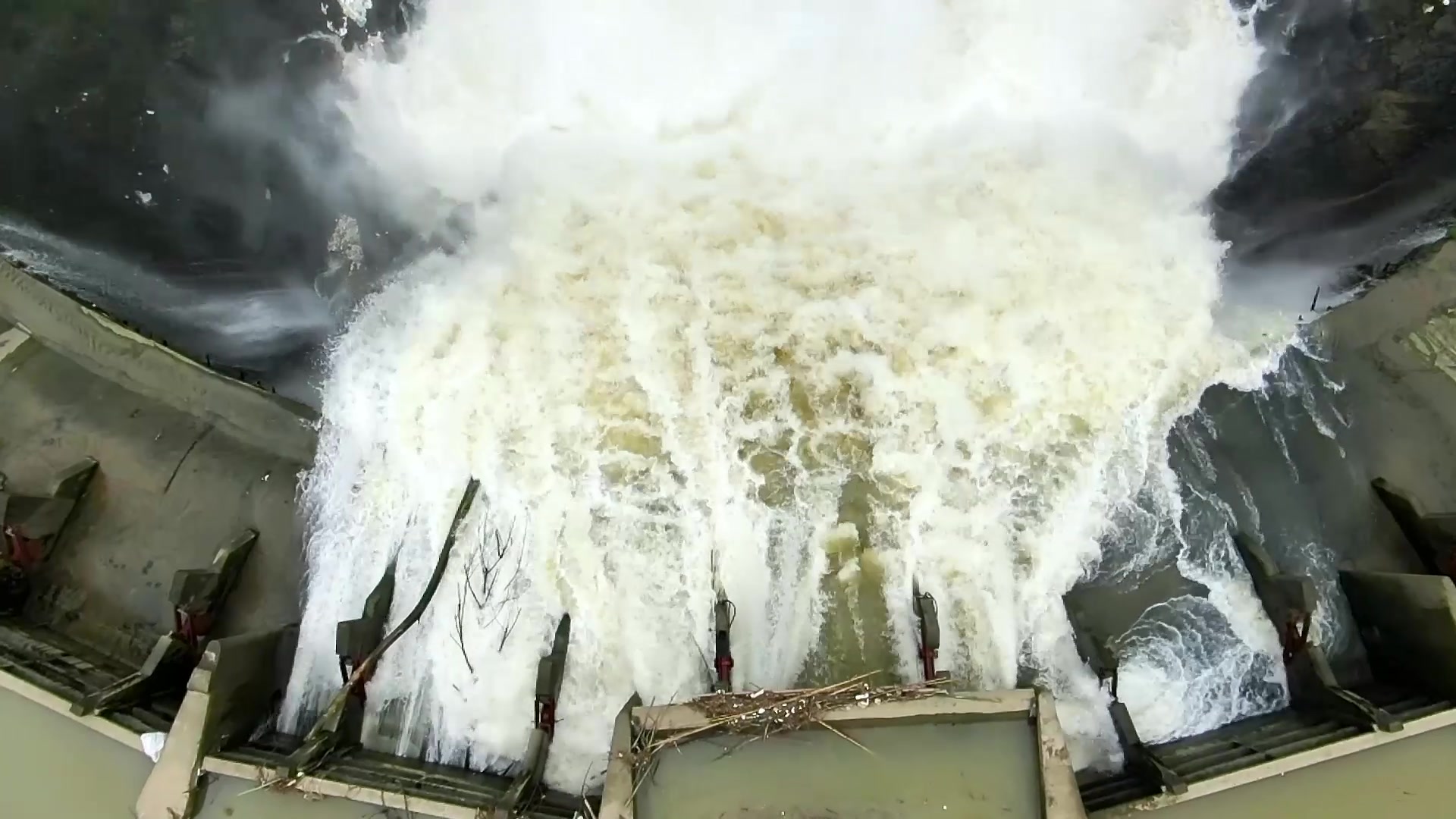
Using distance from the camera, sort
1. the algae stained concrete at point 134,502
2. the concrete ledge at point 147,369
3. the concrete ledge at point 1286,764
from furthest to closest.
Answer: the concrete ledge at point 147,369
the algae stained concrete at point 134,502
the concrete ledge at point 1286,764

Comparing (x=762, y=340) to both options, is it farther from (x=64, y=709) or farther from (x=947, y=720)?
(x=64, y=709)

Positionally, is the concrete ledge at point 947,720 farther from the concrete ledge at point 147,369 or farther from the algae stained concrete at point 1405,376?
the algae stained concrete at point 1405,376

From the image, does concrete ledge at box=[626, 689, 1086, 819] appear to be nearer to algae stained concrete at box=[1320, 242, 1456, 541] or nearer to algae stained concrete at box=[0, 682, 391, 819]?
algae stained concrete at box=[0, 682, 391, 819]

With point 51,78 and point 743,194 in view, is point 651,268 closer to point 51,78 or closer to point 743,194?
point 743,194

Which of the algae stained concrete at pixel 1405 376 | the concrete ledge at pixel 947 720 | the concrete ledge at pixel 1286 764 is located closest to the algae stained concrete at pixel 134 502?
the concrete ledge at pixel 947 720

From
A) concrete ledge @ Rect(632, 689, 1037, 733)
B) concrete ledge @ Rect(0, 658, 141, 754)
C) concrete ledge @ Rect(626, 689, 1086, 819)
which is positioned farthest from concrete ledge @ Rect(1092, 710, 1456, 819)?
concrete ledge @ Rect(0, 658, 141, 754)

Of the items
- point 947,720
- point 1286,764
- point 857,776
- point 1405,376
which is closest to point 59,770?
point 857,776

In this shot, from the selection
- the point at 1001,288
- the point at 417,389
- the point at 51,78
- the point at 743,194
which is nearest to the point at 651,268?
the point at 743,194
